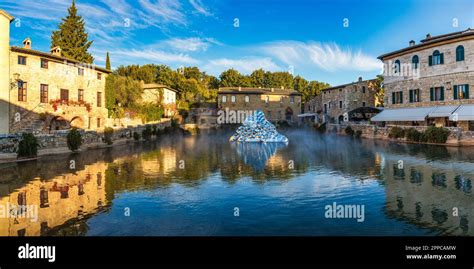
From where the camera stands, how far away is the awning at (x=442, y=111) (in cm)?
2773

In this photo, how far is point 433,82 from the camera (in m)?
30.8

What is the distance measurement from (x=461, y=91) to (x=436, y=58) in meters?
4.56

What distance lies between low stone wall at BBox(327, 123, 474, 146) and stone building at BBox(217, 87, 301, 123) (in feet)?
59.6

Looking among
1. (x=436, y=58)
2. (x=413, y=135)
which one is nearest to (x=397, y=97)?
(x=436, y=58)

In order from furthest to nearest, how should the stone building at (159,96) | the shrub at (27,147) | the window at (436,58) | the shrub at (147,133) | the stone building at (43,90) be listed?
the stone building at (159,96) < the shrub at (147,133) < the window at (436,58) < the stone building at (43,90) < the shrub at (27,147)

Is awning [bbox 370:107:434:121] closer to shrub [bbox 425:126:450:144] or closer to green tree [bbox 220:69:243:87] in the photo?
shrub [bbox 425:126:450:144]

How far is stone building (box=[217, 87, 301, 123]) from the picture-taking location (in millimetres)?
61219

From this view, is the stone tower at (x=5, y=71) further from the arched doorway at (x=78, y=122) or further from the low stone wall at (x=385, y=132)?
the low stone wall at (x=385, y=132)

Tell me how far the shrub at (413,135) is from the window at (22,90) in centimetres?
3862

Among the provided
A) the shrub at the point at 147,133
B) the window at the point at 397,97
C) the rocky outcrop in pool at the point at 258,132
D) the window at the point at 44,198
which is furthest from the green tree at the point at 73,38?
the window at the point at 397,97

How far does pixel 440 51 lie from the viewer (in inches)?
1184

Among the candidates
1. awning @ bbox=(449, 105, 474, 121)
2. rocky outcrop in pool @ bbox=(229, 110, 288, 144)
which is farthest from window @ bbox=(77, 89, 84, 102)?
awning @ bbox=(449, 105, 474, 121)

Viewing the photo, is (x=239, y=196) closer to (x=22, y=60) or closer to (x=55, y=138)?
(x=55, y=138)
